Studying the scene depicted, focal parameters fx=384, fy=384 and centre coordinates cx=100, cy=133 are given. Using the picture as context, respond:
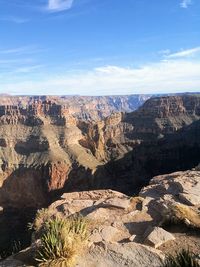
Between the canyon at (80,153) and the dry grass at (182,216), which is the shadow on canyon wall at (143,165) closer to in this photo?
the canyon at (80,153)

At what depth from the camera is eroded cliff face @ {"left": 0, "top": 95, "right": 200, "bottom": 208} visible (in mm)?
74000

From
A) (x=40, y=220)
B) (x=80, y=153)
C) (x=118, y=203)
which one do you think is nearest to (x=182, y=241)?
(x=118, y=203)

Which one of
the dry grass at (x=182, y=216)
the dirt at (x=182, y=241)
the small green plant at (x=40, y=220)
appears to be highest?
the dry grass at (x=182, y=216)

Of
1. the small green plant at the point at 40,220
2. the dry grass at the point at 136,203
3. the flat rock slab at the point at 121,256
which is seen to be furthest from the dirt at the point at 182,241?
the small green plant at the point at 40,220

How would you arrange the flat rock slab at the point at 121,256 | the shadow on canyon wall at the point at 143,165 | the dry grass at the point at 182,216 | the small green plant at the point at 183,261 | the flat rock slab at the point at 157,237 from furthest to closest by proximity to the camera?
the shadow on canyon wall at the point at 143,165 < the dry grass at the point at 182,216 < the flat rock slab at the point at 157,237 < the flat rock slab at the point at 121,256 < the small green plant at the point at 183,261

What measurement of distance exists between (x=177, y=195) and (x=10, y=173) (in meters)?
65.3

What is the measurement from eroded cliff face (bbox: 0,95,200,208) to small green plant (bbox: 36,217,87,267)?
59426mm

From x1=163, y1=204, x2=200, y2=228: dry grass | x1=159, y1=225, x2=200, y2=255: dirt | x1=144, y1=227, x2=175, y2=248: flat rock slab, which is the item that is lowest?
x1=159, y1=225, x2=200, y2=255: dirt

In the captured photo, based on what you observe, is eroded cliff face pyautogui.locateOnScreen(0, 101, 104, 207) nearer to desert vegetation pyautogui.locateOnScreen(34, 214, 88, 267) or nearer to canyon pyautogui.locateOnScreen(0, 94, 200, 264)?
canyon pyautogui.locateOnScreen(0, 94, 200, 264)

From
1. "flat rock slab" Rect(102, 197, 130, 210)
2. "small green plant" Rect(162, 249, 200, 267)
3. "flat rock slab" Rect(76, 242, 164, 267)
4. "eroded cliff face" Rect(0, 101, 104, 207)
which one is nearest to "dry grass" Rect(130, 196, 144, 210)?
"flat rock slab" Rect(102, 197, 130, 210)

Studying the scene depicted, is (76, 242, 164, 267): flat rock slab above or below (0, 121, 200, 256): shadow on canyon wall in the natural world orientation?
above

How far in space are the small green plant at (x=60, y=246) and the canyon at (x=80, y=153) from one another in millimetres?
55934

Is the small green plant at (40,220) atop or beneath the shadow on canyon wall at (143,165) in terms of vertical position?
atop

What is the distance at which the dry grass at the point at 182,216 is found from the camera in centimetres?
1115
